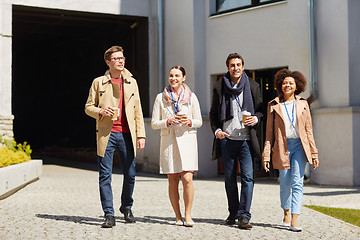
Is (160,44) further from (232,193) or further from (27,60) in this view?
(27,60)

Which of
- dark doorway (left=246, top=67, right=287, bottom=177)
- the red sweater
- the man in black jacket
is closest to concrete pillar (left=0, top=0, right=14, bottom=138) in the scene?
dark doorway (left=246, top=67, right=287, bottom=177)

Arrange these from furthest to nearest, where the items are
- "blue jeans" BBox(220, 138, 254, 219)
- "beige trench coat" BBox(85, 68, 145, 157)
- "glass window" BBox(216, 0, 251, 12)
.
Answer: "glass window" BBox(216, 0, 251, 12)
"beige trench coat" BBox(85, 68, 145, 157)
"blue jeans" BBox(220, 138, 254, 219)

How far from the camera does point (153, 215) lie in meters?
7.85

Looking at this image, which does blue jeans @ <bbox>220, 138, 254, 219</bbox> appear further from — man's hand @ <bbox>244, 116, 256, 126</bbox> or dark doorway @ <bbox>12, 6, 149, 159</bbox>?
dark doorway @ <bbox>12, 6, 149, 159</bbox>

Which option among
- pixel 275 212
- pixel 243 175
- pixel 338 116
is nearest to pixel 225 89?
pixel 243 175

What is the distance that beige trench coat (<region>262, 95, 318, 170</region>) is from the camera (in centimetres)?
657

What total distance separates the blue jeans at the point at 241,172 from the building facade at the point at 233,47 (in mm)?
6451

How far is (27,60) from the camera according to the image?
2730cm

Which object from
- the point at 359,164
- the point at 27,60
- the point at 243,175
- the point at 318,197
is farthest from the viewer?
the point at 27,60

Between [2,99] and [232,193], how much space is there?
1010 centimetres

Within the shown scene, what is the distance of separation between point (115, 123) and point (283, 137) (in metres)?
1.85

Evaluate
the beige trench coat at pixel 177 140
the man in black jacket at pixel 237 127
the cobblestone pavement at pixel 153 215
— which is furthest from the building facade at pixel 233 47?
the beige trench coat at pixel 177 140

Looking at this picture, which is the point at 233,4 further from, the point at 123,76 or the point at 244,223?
the point at 244,223

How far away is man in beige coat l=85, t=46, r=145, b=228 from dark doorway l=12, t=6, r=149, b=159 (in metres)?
10.3
